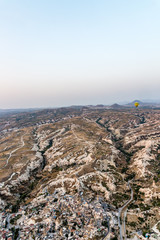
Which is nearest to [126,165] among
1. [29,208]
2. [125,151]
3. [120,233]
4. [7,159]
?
[125,151]

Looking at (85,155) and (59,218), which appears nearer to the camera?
(59,218)

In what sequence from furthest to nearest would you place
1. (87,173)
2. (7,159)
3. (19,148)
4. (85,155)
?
(19,148) → (7,159) → (85,155) → (87,173)

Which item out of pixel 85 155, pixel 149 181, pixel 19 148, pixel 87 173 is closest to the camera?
pixel 149 181

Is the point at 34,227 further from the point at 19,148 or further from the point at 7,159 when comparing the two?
the point at 19,148

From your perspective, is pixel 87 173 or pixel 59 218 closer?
pixel 59 218

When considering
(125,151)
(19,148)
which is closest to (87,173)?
(125,151)

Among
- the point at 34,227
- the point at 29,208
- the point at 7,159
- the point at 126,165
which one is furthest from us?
the point at 7,159

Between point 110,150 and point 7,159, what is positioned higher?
point 110,150

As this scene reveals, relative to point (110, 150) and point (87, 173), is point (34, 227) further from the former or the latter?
point (110, 150)

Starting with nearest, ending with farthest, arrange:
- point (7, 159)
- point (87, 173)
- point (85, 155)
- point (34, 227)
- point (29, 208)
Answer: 1. point (34, 227)
2. point (29, 208)
3. point (87, 173)
4. point (85, 155)
5. point (7, 159)
